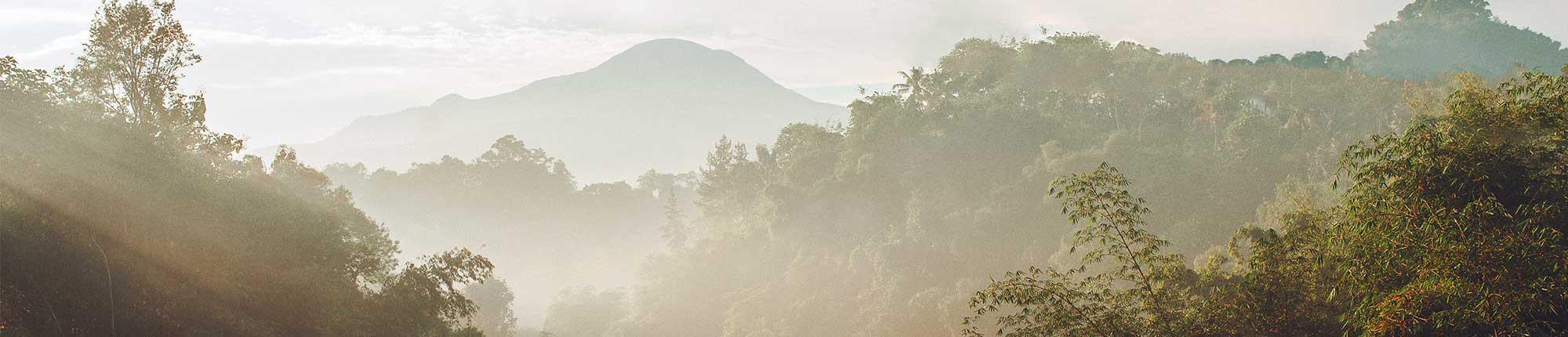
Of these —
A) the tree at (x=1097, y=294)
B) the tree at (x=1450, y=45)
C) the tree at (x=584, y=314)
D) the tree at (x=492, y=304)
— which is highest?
the tree at (x=1450, y=45)

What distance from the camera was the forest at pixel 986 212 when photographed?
8.66 metres

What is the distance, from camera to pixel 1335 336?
11.3 meters

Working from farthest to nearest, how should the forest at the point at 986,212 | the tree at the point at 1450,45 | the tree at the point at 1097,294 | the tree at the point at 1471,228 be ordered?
the tree at the point at 1450,45 < the tree at the point at 1097,294 < the forest at the point at 986,212 < the tree at the point at 1471,228

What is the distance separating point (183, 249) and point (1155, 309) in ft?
59.7

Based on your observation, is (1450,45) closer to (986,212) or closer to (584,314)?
(986,212)

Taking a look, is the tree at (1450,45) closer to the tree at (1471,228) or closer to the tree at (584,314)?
the tree at (1471,228)

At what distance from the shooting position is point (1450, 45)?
46.4 meters

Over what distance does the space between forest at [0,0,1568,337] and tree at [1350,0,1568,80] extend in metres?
0.16

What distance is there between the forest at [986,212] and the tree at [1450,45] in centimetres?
16

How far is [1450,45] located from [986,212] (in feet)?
103

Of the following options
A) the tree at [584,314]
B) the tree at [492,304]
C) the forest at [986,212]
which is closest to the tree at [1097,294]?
the forest at [986,212]

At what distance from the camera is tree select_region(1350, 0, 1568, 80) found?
144 ft

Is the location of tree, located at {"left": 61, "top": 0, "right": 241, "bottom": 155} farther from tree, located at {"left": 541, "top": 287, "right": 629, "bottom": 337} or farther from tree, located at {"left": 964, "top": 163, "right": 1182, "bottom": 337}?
tree, located at {"left": 541, "top": 287, "right": 629, "bottom": 337}

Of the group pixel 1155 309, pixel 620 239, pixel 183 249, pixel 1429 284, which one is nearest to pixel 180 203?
pixel 183 249
